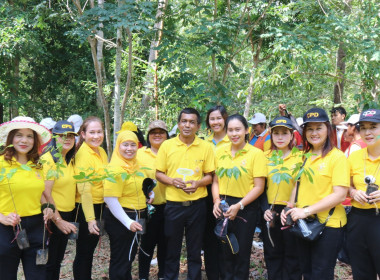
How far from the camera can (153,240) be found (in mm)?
4223

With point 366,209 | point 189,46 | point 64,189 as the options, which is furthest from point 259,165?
point 189,46

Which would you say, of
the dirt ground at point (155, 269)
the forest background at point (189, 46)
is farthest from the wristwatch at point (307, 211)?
the forest background at point (189, 46)

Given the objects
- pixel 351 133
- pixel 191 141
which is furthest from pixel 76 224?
pixel 351 133

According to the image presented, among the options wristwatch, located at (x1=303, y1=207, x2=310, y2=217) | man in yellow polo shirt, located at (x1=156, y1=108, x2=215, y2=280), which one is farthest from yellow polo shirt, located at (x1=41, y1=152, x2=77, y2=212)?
wristwatch, located at (x1=303, y1=207, x2=310, y2=217)

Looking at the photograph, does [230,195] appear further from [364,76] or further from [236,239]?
[364,76]

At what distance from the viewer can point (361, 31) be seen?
5.61 metres

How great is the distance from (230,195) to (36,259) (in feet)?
6.33

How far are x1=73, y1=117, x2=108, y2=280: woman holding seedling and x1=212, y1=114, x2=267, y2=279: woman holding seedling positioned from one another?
1308 mm

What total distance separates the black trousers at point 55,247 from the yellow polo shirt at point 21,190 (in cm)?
49

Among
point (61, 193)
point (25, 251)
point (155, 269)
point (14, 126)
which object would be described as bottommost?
point (155, 269)

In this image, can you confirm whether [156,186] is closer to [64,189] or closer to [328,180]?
[64,189]

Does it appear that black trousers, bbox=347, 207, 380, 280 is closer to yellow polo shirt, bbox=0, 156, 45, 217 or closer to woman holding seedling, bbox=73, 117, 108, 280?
woman holding seedling, bbox=73, 117, 108, 280

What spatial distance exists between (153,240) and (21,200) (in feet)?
5.93

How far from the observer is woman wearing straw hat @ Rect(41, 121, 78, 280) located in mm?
3340
